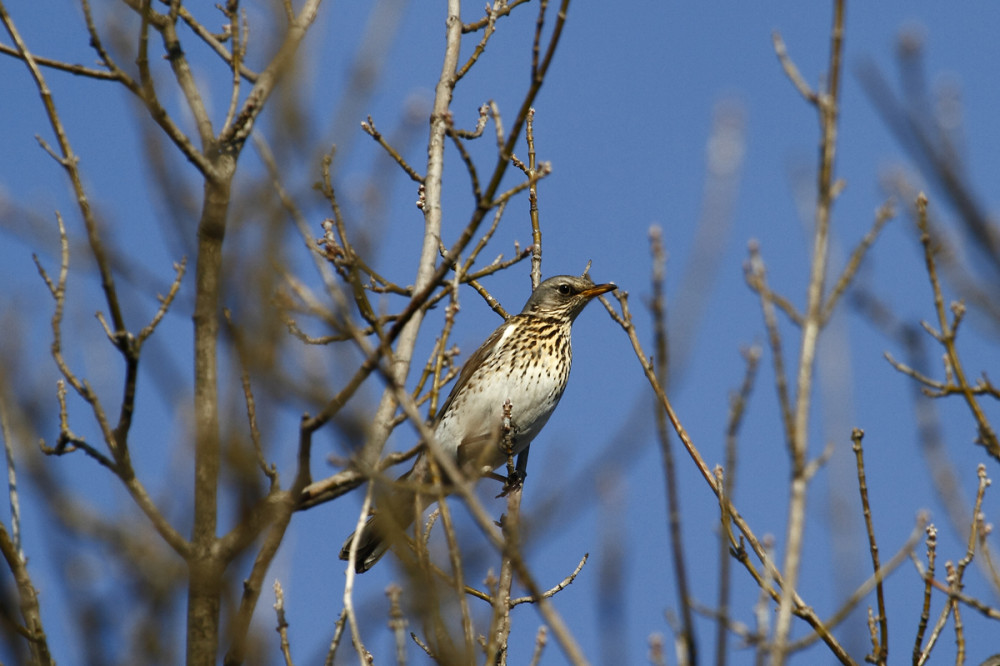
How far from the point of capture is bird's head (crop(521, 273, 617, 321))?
910cm

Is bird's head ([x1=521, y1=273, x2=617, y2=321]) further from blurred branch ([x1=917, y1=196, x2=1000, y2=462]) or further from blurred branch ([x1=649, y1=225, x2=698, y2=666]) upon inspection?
blurred branch ([x1=649, y1=225, x2=698, y2=666])

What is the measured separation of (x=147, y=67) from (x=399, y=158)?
2.53 metres

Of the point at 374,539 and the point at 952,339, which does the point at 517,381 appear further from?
the point at 952,339

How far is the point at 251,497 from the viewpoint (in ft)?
9.77

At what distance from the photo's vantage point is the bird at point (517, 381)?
8117 mm

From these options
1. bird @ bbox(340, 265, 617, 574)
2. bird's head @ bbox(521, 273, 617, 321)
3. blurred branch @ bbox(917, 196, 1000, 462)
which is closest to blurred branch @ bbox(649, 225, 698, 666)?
blurred branch @ bbox(917, 196, 1000, 462)

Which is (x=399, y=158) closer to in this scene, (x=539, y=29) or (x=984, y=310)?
(x=539, y=29)

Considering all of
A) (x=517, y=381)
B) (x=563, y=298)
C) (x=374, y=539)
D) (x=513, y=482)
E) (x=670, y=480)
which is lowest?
(x=670, y=480)

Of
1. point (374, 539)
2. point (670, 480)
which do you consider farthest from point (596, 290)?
point (670, 480)

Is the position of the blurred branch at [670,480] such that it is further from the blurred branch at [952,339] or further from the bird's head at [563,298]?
the bird's head at [563,298]

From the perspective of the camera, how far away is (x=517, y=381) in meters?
8.41

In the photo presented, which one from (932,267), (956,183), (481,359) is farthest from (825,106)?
(481,359)

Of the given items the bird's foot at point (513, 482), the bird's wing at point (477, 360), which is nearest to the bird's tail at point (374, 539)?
the bird's foot at point (513, 482)

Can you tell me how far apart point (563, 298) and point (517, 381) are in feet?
3.71
